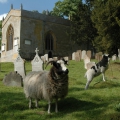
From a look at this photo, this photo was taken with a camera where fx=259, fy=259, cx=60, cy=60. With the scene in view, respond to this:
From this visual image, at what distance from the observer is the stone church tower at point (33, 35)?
40.7 m

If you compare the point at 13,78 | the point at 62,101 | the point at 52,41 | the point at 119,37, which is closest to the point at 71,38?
the point at 52,41

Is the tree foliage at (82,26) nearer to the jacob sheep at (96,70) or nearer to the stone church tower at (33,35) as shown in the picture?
the stone church tower at (33,35)

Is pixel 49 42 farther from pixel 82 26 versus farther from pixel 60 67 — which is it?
pixel 60 67

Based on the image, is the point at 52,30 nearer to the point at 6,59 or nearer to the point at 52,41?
the point at 52,41

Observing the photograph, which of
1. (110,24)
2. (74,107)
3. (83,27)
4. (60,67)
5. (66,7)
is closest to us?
(60,67)

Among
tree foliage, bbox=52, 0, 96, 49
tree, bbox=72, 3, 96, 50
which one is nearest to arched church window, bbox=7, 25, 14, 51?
tree foliage, bbox=52, 0, 96, 49

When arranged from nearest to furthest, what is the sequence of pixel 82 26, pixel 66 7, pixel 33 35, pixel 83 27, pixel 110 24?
pixel 110 24, pixel 83 27, pixel 82 26, pixel 33 35, pixel 66 7

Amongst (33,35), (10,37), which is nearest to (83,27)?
(33,35)

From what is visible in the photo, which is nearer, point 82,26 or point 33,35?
point 82,26

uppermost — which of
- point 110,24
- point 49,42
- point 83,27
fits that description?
point 83,27

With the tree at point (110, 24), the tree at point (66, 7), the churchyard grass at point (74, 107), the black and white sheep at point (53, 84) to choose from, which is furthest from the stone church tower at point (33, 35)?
the black and white sheep at point (53, 84)

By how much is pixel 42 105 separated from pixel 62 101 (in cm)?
80

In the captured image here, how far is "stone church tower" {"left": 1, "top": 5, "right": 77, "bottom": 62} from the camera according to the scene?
40.7m

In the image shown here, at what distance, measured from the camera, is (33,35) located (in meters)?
41.9
